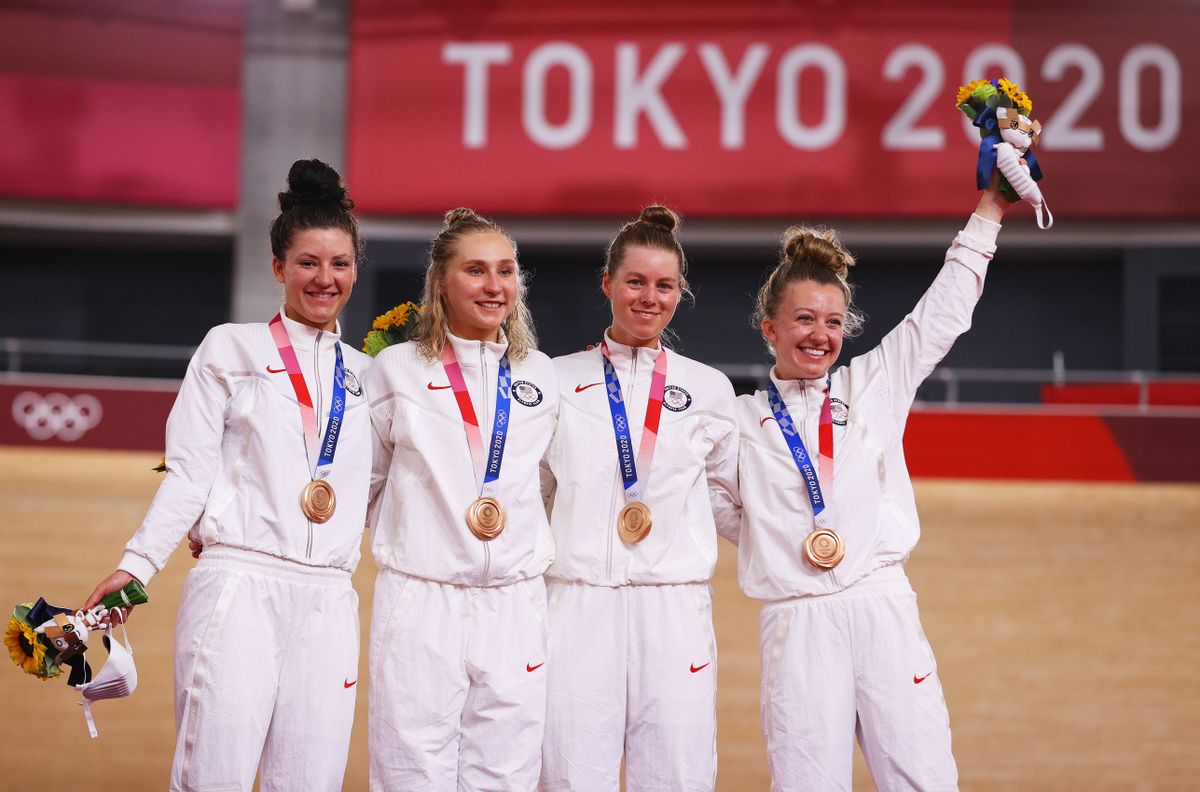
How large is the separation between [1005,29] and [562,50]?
4.51m

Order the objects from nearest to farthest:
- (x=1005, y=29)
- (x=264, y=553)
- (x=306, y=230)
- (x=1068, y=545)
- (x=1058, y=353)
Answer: (x=264, y=553) < (x=306, y=230) < (x=1068, y=545) < (x=1005, y=29) < (x=1058, y=353)

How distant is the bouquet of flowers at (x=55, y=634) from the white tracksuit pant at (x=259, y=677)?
0.16 m

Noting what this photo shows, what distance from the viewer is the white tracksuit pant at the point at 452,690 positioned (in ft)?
9.18

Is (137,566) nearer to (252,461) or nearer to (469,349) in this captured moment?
(252,461)

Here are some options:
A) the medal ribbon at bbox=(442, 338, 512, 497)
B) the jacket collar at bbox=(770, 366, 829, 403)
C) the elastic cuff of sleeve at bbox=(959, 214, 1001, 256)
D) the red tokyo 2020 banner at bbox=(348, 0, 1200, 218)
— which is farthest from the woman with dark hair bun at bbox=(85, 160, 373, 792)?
the red tokyo 2020 banner at bbox=(348, 0, 1200, 218)

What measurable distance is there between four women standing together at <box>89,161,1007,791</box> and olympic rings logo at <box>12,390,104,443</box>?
8.43 metres

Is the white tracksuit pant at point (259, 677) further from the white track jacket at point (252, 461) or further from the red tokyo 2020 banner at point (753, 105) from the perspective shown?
the red tokyo 2020 banner at point (753, 105)

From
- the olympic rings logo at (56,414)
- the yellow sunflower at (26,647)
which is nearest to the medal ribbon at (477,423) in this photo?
the yellow sunflower at (26,647)

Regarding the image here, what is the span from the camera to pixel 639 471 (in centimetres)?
308

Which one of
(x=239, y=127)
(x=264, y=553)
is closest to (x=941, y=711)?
(x=264, y=553)

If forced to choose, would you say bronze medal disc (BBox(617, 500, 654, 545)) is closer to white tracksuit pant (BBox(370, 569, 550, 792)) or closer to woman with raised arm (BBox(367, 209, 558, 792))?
woman with raised arm (BBox(367, 209, 558, 792))

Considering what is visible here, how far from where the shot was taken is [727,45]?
12.4 meters

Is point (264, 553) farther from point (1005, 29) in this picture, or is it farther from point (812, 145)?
point (1005, 29)

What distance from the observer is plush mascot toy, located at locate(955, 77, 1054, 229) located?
3291mm
